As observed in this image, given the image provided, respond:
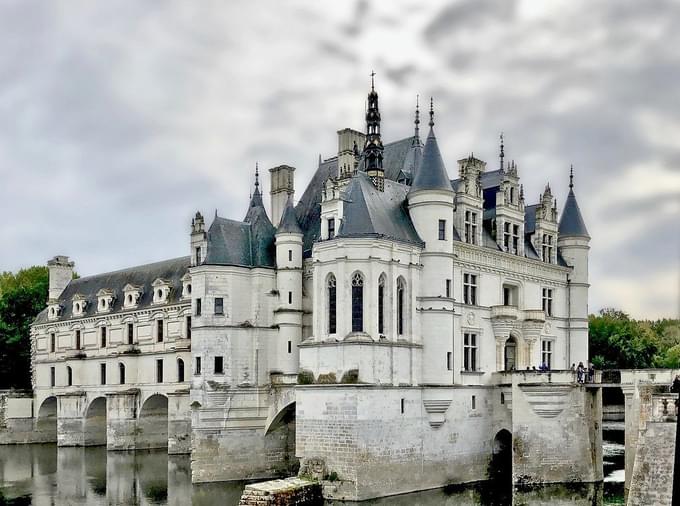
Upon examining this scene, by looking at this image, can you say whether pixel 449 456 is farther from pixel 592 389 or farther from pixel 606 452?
pixel 606 452

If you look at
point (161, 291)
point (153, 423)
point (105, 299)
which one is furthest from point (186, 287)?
point (105, 299)

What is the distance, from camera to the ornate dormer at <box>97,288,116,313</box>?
5828 centimetres

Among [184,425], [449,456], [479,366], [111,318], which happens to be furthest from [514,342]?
[111,318]

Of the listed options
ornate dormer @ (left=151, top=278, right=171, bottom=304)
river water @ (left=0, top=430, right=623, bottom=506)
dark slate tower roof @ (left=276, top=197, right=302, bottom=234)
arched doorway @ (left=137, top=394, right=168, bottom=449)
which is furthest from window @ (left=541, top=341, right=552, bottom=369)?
arched doorway @ (left=137, top=394, right=168, bottom=449)

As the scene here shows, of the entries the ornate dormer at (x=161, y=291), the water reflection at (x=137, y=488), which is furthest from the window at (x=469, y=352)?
the ornate dormer at (x=161, y=291)

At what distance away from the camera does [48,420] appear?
207ft

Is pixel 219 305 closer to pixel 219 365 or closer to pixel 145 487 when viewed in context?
pixel 219 365

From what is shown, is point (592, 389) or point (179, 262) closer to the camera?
point (592, 389)

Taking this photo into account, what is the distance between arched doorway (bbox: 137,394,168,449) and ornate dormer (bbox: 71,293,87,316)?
10.8 metres

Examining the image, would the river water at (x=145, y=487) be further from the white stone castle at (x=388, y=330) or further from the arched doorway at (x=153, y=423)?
the white stone castle at (x=388, y=330)

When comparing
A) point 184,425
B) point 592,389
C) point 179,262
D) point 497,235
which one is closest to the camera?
point 592,389

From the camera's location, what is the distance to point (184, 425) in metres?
48.2

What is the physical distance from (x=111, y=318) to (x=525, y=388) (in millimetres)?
30725

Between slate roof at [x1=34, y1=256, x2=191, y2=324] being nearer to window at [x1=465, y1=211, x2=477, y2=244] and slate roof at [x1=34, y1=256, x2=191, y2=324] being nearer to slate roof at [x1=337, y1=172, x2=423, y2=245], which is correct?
→ slate roof at [x1=337, y1=172, x2=423, y2=245]
